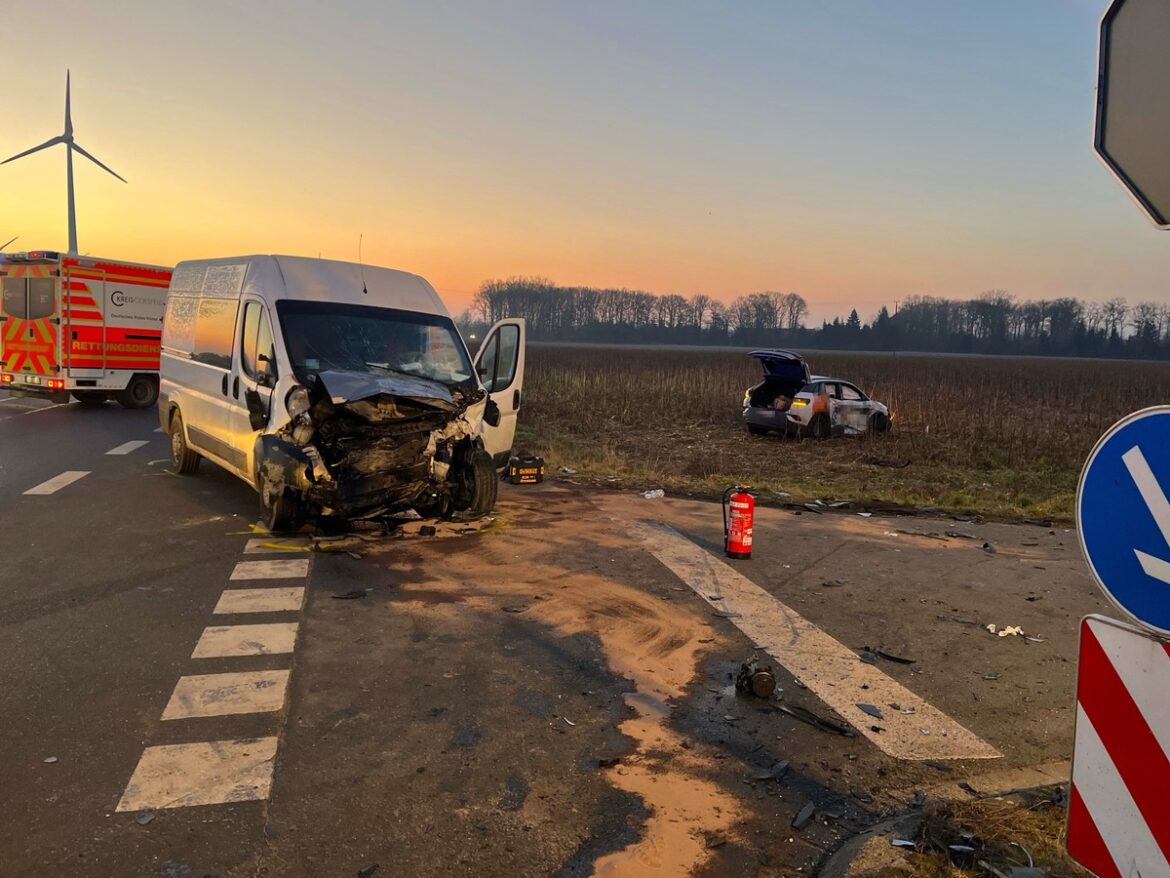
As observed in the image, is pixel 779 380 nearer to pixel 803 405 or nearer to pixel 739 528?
pixel 803 405

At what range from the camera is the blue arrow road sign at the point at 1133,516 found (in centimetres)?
209

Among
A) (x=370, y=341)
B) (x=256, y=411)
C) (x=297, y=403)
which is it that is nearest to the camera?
(x=297, y=403)

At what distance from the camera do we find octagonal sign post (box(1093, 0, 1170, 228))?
2053 millimetres

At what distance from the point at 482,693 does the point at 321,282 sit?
528 cm

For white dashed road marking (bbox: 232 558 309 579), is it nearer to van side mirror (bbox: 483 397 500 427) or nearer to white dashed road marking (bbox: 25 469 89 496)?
van side mirror (bbox: 483 397 500 427)

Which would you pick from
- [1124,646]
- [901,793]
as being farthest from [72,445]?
[1124,646]

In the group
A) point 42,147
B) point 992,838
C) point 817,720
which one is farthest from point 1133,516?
point 42,147

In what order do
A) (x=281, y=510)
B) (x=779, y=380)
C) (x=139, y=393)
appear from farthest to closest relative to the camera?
(x=139, y=393) < (x=779, y=380) < (x=281, y=510)

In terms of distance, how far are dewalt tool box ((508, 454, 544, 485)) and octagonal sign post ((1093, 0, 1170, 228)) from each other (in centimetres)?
910

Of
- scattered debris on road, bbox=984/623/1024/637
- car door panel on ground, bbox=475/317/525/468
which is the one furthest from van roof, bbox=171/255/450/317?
scattered debris on road, bbox=984/623/1024/637

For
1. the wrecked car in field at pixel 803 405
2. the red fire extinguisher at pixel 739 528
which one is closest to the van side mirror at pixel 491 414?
the red fire extinguisher at pixel 739 528

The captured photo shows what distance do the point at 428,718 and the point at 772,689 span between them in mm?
1876

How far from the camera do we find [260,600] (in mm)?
5930

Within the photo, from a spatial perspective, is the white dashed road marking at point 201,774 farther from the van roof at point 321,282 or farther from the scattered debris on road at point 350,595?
the van roof at point 321,282
